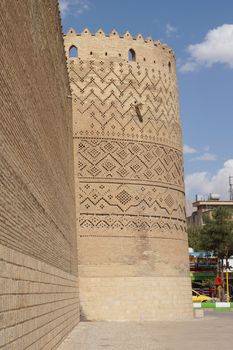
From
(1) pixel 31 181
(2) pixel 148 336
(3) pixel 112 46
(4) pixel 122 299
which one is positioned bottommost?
(2) pixel 148 336

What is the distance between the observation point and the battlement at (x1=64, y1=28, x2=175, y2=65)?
16.6 m

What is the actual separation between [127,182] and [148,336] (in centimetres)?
526

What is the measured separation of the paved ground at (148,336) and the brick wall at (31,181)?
668 mm

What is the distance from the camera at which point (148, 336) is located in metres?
11.3

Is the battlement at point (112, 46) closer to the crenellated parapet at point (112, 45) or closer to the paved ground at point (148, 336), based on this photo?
the crenellated parapet at point (112, 45)

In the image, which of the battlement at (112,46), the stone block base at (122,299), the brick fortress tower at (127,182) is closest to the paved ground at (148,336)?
the stone block base at (122,299)

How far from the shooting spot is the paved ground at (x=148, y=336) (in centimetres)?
960

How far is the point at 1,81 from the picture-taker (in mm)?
4836

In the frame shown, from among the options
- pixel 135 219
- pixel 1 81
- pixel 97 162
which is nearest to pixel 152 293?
pixel 135 219

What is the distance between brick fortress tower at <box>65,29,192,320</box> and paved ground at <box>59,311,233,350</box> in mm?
893

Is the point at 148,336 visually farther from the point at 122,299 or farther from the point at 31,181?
the point at 31,181

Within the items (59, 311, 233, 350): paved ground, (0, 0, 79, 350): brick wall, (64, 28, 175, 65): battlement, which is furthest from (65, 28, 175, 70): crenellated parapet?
(59, 311, 233, 350): paved ground

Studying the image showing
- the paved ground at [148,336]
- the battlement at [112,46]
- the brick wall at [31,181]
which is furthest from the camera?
the battlement at [112,46]

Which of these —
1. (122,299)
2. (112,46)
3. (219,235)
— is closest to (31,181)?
(122,299)
